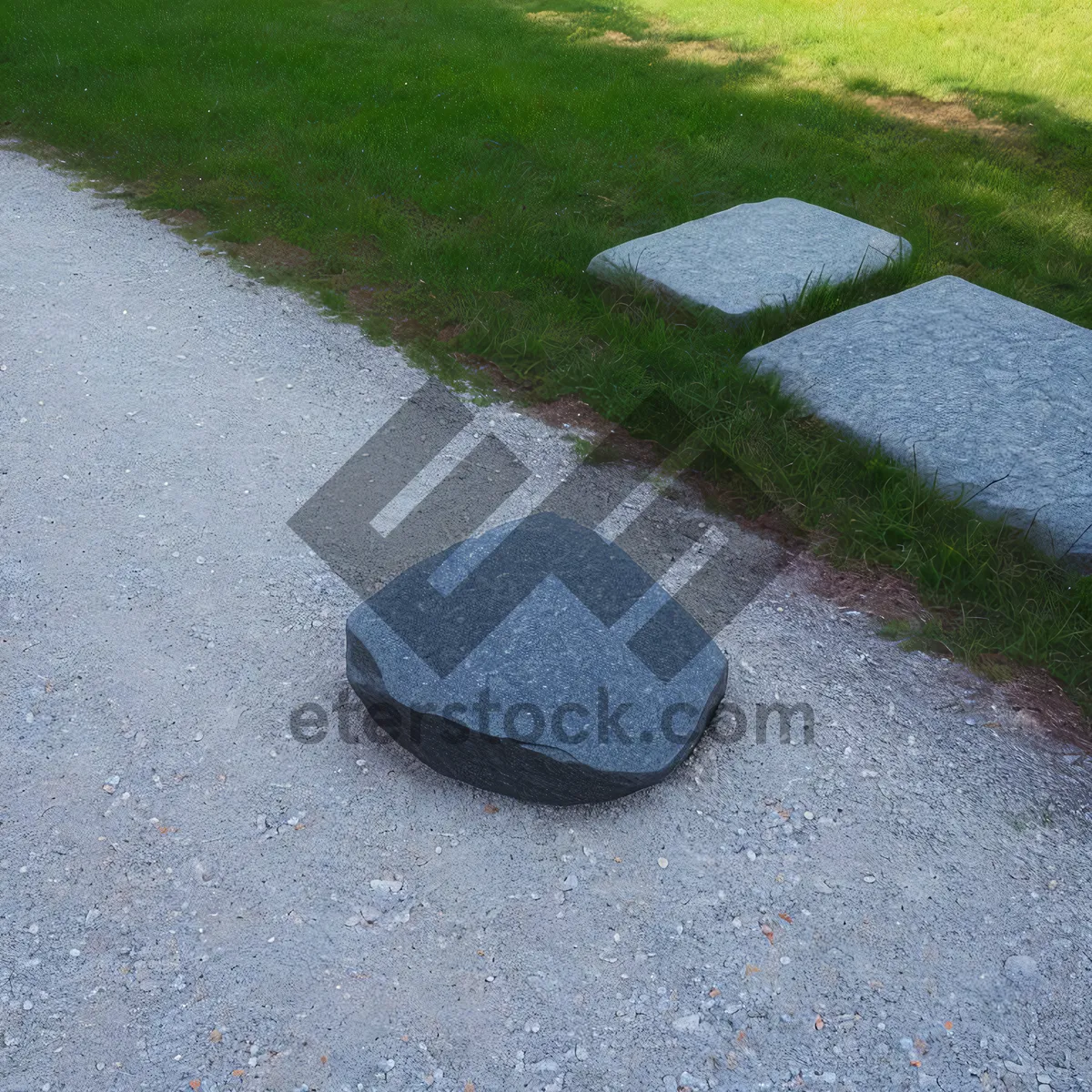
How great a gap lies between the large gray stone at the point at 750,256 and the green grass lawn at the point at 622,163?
0.13m

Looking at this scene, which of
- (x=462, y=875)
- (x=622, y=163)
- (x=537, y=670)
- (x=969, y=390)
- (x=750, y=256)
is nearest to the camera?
(x=462, y=875)

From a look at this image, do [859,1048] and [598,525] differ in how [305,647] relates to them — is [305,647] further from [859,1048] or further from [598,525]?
[859,1048]

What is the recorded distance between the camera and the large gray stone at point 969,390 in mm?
3637

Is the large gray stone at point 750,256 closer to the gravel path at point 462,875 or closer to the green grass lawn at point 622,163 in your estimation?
the green grass lawn at point 622,163

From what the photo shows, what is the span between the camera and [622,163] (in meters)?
6.64

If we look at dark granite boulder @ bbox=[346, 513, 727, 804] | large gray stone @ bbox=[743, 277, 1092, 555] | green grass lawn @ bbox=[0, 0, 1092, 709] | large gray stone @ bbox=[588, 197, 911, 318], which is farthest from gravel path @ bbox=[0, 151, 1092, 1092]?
large gray stone @ bbox=[588, 197, 911, 318]

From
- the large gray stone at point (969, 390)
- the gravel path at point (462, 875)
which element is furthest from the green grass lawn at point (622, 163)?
the gravel path at point (462, 875)

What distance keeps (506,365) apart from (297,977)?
3.01 meters

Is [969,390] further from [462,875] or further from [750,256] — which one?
[462,875]

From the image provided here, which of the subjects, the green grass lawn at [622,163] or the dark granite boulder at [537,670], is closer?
the dark granite boulder at [537,670]

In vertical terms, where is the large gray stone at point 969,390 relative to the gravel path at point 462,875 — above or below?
above

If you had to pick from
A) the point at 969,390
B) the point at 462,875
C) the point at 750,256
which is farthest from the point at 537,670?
the point at 750,256

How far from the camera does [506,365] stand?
4727 mm

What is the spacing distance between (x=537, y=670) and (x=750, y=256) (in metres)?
3.16
